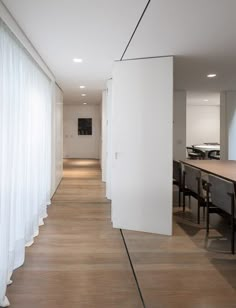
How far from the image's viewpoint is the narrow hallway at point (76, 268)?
2.45 metres

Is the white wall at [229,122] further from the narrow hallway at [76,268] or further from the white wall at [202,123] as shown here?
the white wall at [202,123]

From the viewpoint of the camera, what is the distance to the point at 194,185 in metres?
4.52

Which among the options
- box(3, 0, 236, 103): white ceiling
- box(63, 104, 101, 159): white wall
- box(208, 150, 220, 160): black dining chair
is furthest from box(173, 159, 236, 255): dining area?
box(63, 104, 101, 159): white wall

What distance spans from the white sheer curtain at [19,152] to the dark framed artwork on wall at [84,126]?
30.0 feet

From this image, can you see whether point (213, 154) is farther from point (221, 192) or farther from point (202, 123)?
point (221, 192)

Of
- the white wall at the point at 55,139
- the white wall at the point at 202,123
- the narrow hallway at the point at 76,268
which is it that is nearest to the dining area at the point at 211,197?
the narrow hallway at the point at 76,268

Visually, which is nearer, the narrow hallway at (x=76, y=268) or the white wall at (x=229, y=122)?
the narrow hallway at (x=76, y=268)

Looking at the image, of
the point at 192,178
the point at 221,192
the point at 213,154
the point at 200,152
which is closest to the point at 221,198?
the point at 221,192

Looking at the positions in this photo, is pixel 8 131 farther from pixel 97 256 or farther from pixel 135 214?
pixel 135 214

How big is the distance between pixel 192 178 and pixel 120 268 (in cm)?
207

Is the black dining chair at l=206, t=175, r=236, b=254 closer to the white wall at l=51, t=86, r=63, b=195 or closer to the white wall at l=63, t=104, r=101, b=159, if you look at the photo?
the white wall at l=51, t=86, r=63, b=195

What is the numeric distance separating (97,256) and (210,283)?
1.23 metres

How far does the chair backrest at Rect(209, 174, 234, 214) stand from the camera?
3.32m

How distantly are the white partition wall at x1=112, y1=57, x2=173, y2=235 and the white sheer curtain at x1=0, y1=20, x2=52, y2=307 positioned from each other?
45.2 inches
